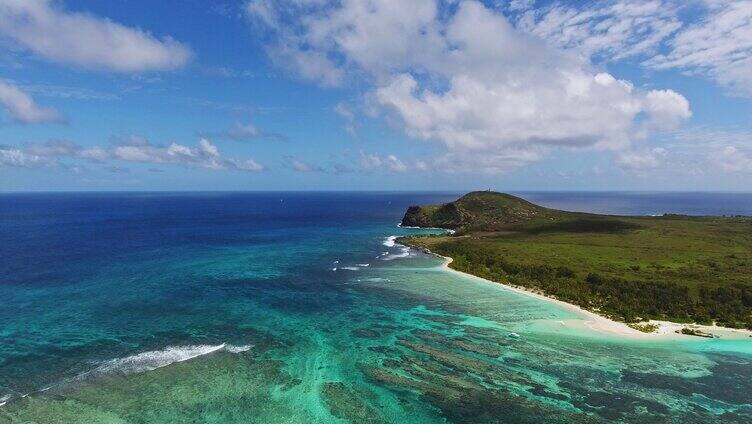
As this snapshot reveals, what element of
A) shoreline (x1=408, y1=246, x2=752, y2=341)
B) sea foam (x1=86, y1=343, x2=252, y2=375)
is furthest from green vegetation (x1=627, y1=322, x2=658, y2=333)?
sea foam (x1=86, y1=343, x2=252, y2=375)

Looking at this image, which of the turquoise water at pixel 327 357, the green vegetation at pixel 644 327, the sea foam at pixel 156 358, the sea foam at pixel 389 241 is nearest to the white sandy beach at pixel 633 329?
the green vegetation at pixel 644 327

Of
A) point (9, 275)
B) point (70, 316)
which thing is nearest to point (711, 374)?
point (70, 316)

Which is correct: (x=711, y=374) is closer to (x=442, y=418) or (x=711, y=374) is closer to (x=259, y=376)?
(x=442, y=418)

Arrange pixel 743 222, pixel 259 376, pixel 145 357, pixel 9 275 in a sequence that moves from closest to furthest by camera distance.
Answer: pixel 259 376 < pixel 145 357 < pixel 9 275 < pixel 743 222

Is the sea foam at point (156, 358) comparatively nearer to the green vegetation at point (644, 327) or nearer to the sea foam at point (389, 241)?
the green vegetation at point (644, 327)

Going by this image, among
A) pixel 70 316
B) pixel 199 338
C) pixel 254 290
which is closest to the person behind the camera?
pixel 199 338

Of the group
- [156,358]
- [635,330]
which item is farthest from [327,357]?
[635,330]

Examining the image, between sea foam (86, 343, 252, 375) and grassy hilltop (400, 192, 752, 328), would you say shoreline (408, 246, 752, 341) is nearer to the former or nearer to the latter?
grassy hilltop (400, 192, 752, 328)
